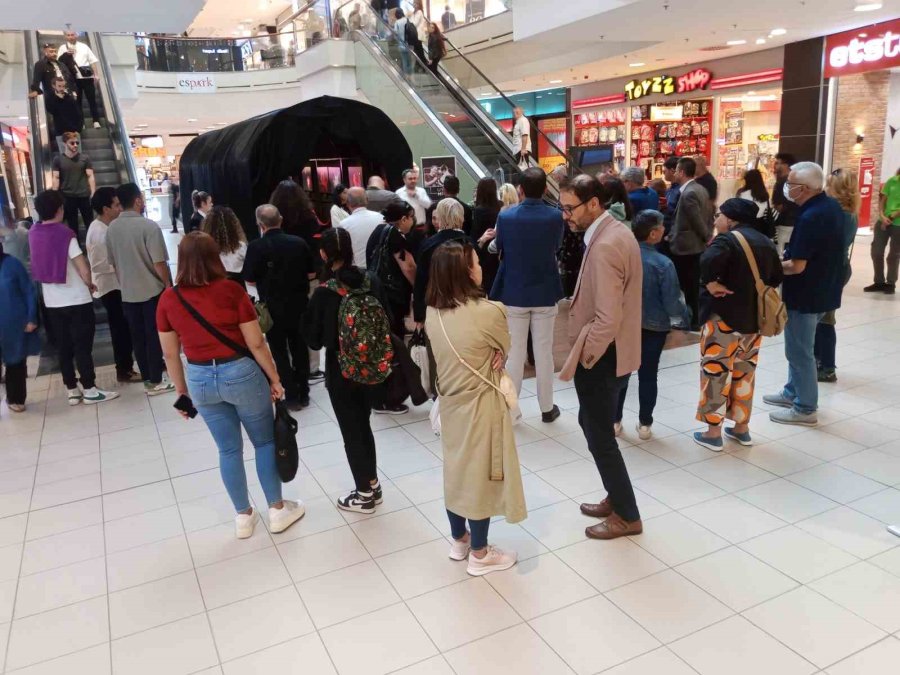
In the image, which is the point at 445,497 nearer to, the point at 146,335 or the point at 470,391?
the point at 470,391

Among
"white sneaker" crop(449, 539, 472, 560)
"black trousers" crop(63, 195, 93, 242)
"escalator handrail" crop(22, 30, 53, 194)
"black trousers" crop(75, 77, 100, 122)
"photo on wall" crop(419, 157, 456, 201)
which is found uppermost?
"black trousers" crop(75, 77, 100, 122)

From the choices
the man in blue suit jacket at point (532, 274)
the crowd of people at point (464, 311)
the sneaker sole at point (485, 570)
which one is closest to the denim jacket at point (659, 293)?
the crowd of people at point (464, 311)

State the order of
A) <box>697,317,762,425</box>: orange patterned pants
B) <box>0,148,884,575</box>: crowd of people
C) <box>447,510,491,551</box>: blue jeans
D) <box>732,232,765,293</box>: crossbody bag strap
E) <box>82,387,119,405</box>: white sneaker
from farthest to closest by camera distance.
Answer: <box>82,387,119,405</box>: white sneaker, <box>697,317,762,425</box>: orange patterned pants, <box>732,232,765,293</box>: crossbody bag strap, <box>447,510,491,551</box>: blue jeans, <box>0,148,884,575</box>: crowd of people

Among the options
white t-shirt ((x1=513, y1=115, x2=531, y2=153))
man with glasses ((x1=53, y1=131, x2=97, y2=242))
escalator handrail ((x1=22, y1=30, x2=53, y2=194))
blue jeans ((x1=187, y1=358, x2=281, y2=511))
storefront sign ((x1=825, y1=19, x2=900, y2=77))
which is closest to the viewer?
blue jeans ((x1=187, y1=358, x2=281, y2=511))

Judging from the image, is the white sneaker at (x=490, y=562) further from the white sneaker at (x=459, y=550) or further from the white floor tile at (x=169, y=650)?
the white floor tile at (x=169, y=650)

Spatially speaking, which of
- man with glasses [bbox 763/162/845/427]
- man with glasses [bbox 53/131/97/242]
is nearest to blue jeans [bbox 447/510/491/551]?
man with glasses [bbox 763/162/845/427]

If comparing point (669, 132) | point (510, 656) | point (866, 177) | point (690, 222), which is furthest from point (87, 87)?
point (866, 177)

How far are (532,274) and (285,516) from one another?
206 cm

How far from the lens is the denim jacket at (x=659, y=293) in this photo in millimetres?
3920

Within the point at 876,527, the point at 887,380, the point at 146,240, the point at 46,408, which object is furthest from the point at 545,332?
the point at 46,408

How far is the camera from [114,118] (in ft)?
32.8

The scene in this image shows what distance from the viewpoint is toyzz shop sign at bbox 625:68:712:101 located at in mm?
13676

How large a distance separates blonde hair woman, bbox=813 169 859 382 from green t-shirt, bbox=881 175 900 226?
9.32 feet

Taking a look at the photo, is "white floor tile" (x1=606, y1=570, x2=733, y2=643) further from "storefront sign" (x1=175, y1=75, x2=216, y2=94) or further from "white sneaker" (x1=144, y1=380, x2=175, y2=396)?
"storefront sign" (x1=175, y1=75, x2=216, y2=94)
